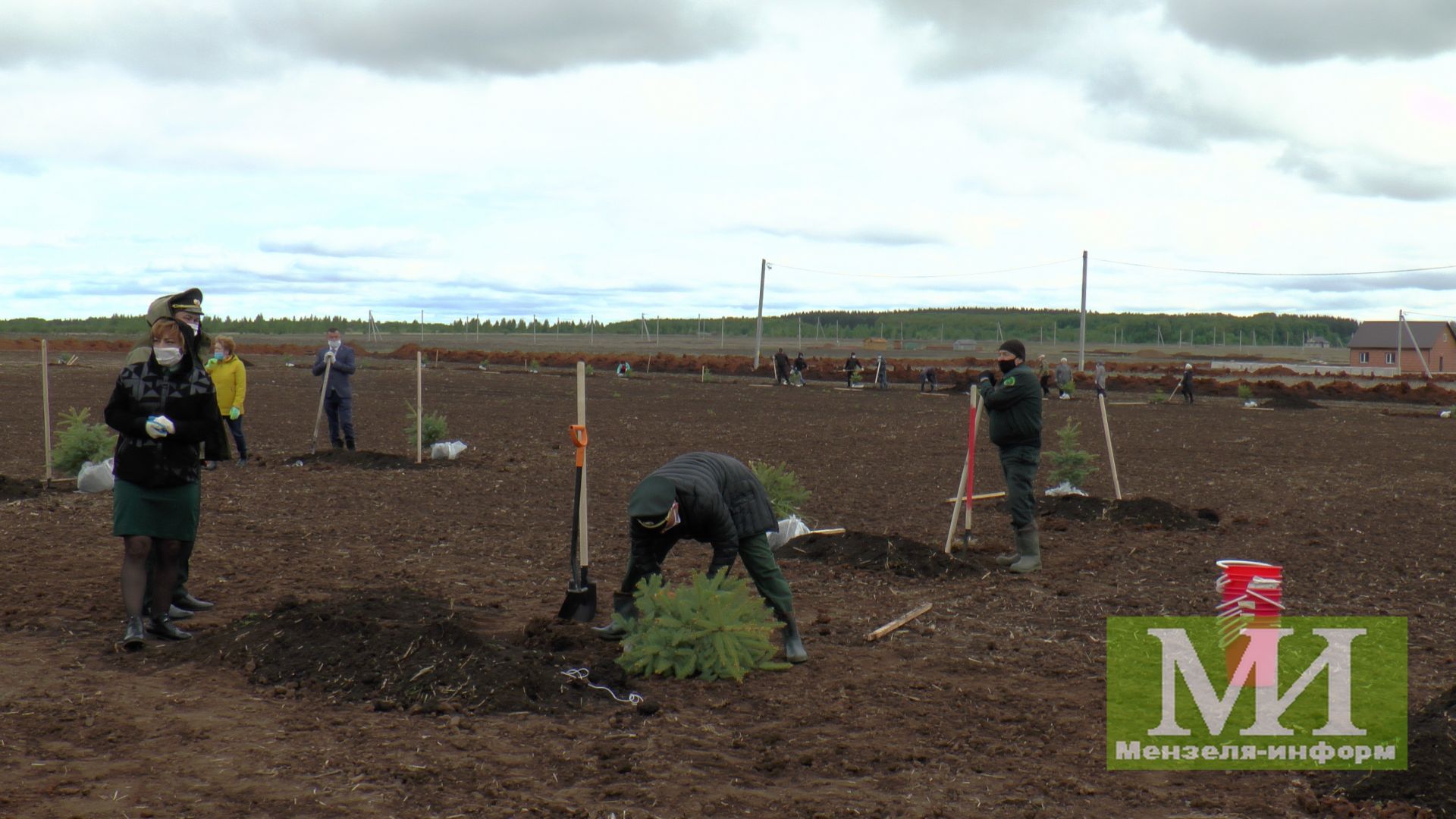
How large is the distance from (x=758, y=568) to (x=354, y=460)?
32.2ft

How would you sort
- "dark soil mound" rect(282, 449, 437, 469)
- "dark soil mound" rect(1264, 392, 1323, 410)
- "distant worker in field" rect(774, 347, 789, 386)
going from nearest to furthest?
"dark soil mound" rect(282, 449, 437, 469) → "dark soil mound" rect(1264, 392, 1323, 410) → "distant worker in field" rect(774, 347, 789, 386)

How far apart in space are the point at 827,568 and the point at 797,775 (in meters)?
4.32

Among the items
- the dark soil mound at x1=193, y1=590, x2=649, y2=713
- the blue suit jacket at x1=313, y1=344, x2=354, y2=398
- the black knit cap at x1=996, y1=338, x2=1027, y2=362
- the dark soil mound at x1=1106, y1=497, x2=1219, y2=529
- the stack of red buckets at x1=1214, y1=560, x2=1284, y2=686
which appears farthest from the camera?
the blue suit jacket at x1=313, y1=344, x2=354, y2=398

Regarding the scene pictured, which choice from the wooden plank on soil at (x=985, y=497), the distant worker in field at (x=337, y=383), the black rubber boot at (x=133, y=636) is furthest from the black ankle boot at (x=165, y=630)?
the distant worker in field at (x=337, y=383)

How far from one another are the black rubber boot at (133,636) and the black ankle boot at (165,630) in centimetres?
15

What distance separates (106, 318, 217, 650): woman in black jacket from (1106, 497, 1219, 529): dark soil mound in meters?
8.39

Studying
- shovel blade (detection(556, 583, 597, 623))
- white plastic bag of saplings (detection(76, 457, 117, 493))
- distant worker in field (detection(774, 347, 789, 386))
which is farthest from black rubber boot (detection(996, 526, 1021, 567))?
distant worker in field (detection(774, 347, 789, 386))

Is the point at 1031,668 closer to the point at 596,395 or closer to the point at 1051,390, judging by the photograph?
the point at 596,395

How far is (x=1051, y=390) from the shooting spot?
42688 mm

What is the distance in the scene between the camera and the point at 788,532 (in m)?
10.1

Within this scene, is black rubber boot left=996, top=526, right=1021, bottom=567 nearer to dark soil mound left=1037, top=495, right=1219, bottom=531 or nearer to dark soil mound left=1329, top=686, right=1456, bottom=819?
dark soil mound left=1037, top=495, right=1219, bottom=531

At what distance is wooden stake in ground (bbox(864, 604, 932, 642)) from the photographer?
7133mm

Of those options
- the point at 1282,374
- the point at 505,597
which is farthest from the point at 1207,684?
the point at 1282,374

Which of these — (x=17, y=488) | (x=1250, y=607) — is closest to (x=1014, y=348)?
(x=1250, y=607)
